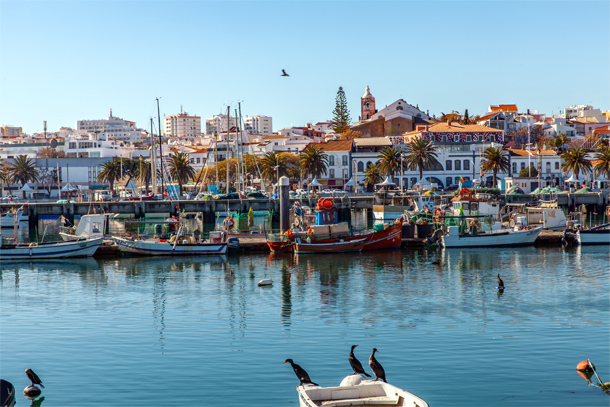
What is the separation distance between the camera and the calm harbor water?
779 inches

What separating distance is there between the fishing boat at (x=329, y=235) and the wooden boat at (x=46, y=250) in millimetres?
12401

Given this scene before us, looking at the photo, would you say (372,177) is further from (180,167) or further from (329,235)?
(329,235)

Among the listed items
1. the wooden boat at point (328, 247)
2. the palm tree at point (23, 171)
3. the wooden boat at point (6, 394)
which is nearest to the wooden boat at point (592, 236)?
the wooden boat at point (328, 247)

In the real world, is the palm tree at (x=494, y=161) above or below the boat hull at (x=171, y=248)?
above

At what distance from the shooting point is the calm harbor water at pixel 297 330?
779 inches

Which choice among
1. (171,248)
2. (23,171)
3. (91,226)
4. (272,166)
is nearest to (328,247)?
(171,248)

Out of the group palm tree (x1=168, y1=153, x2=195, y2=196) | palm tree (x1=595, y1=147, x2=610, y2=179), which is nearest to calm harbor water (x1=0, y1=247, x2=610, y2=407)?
palm tree (x1=595, y1=147, x2=610, y2=179)

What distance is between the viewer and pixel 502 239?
5116 centimetres

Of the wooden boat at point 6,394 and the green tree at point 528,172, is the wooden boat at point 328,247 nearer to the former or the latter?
the wooden boat at point 6,394

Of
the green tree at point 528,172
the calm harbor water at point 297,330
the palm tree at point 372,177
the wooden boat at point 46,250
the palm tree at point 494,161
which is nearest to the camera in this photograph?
the calm harbor water at point 297,330

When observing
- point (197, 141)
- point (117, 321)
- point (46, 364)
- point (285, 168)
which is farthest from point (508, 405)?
point (197, 141)

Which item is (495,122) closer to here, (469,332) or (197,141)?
(197,141)

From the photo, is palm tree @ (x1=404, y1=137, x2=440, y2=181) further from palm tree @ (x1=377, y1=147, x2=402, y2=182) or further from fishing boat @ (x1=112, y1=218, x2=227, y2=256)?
fishing boat @ (x1=112, y1=218, x2=227, y2=256)

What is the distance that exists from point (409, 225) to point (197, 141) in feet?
485
